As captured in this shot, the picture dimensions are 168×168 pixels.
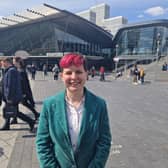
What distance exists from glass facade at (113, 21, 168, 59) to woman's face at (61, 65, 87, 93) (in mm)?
54243

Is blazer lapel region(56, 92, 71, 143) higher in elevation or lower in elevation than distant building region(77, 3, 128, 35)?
lower

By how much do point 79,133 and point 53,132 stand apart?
212 millimetres

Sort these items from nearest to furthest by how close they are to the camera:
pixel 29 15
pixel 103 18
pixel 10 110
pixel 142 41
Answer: pixel 10 110 < pixel 29 15 < pixel 142 41 < pixel 103 18

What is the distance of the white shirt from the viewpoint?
7.33 ft

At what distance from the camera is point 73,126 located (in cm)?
224

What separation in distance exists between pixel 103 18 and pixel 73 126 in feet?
394

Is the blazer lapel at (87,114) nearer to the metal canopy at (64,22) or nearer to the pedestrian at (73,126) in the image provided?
the pedestrian at (73,126)

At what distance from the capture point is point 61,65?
87.5 inches

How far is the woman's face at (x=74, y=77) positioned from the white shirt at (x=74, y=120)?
0.45 feet

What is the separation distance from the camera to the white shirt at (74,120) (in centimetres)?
223

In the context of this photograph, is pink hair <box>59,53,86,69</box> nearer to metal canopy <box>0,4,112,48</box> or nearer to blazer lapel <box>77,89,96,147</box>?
blazer lapel <box>77,89,96,147</box>

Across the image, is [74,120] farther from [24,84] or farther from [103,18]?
[103,18]

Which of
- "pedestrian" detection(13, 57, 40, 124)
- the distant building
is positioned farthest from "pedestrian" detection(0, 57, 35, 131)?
the distant building

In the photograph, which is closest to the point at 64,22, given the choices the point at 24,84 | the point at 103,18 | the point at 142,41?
the point at 142,41
